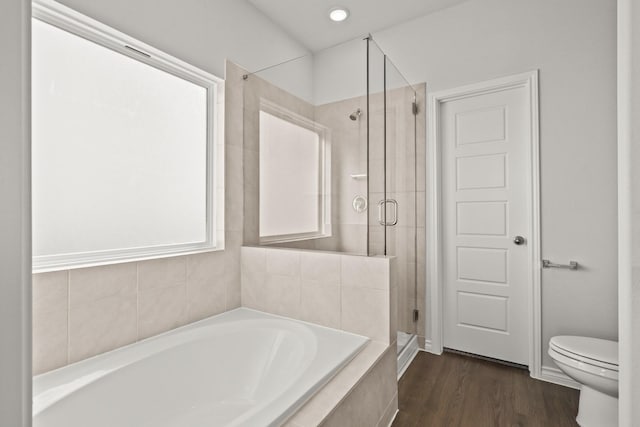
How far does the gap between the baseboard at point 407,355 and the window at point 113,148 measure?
1561 mm

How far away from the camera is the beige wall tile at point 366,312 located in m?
1.77

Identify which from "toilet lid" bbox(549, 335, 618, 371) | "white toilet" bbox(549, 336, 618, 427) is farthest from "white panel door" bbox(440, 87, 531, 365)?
"white toilet" bbox(549, 336, 618, 427)

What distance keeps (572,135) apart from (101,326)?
3.01 m

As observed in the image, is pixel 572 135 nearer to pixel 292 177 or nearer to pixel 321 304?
pixel 292 177

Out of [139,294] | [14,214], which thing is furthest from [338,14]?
[14,214]

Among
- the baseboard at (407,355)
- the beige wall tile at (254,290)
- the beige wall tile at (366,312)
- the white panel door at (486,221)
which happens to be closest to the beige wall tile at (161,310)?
the beige wall tile at (254,290)

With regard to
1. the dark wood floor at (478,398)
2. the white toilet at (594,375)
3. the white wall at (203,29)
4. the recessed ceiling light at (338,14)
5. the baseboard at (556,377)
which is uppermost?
the recessed ceiling light at (338,14)

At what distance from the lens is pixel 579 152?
7.05 ft

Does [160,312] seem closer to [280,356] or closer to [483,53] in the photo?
[280,356]

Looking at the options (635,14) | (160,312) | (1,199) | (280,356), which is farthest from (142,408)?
(635,14)

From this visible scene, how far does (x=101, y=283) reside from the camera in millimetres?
1552

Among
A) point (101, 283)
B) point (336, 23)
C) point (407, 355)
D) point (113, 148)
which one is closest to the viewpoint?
point (101, 283)

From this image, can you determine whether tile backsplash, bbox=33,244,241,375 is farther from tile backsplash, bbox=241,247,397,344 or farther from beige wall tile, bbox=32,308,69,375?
tile backsplash, bbox=241,247,397,344

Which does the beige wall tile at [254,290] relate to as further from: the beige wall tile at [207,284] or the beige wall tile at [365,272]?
the beige wall tile at [365,272]
